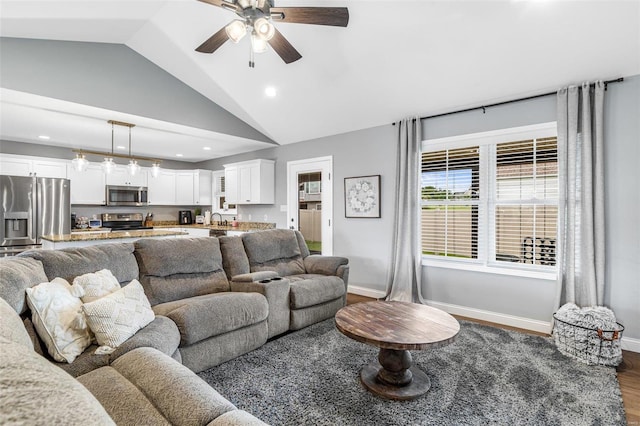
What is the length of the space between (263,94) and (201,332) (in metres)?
3.28

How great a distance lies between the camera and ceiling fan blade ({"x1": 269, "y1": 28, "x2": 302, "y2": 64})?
2521 millimetres

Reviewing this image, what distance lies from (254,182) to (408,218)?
10.2 feet

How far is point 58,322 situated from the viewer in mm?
1674

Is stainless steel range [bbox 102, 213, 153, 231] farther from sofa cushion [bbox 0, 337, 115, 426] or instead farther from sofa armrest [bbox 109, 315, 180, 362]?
sofa cushion [bbox 0, 337, 115, 426]

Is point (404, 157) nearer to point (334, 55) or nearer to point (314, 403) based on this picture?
point (334, 55)

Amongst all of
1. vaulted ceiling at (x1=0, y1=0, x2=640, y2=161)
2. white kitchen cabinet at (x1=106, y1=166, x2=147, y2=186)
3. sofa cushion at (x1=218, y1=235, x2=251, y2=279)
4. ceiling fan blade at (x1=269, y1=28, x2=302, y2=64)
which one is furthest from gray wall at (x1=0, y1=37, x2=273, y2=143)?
white kitchen cabinet at (x1=106, y1=166, x2=147, y2=186)

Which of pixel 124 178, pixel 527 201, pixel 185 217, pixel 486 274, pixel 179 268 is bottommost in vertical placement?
pixel 486 274

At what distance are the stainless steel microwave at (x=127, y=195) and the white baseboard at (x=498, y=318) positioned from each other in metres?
6.07

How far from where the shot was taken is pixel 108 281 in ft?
6.95

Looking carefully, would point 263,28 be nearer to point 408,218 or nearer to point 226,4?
point 226,4

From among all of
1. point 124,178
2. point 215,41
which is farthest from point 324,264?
point 124,178

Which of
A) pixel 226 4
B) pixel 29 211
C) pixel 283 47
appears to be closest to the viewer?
pixel 226 4

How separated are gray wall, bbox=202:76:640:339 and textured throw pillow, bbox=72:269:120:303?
129 inches

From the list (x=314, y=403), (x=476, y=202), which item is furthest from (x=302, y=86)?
(x=314, y=403)
